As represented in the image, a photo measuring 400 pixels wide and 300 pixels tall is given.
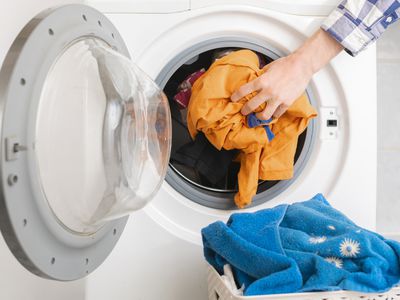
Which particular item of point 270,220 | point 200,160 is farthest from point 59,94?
point 200,160

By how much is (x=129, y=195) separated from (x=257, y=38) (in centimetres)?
51

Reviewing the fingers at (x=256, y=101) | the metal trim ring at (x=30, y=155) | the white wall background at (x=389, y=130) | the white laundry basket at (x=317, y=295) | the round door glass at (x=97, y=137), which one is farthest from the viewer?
the white wall background at (x=389, y=130)

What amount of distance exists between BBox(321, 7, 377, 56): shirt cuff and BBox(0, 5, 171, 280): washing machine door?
16.3 inches

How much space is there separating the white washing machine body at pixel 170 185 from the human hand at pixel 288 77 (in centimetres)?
5

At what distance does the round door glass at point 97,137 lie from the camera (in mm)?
673

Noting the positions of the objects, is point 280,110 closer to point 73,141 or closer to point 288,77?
point 288,77

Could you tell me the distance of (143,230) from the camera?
Result: 111 centimetres

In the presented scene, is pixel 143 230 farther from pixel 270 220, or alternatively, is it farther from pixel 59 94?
pixel 59 94

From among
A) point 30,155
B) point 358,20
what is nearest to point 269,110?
point 358,20

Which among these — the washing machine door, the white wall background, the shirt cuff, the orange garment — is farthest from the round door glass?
the white wall background

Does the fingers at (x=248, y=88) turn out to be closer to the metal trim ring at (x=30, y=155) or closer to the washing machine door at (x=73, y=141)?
the washing machine door at (x=73, y=141)

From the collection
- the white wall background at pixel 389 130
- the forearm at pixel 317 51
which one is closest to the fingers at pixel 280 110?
the forearm at pixel 317 51

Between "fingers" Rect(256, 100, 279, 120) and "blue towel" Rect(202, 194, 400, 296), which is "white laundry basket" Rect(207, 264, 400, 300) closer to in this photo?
"blue towel" Rect(202, 194, 400, 296)

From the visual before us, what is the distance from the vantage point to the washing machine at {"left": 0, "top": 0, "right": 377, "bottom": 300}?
603 mm
